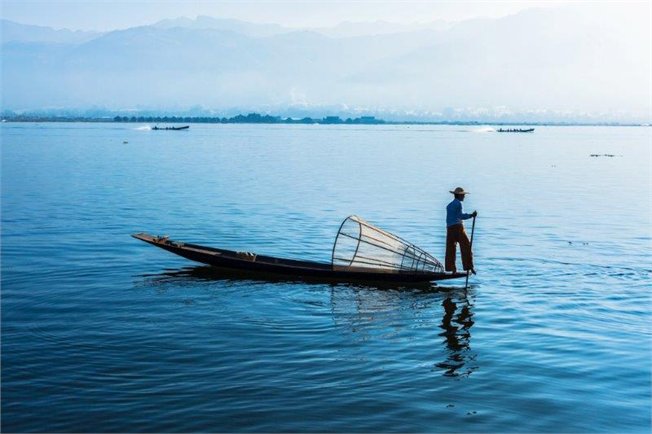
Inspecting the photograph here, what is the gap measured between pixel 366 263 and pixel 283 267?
8.35ft

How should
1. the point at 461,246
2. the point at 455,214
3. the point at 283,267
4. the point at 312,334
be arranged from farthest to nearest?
1. the point at 283,267
2. the point at 461,246
3. the point at 455,214
4. the point at 312,334

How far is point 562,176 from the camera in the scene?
2820 inches

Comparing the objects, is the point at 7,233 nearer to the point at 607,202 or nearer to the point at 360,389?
the point at 360,389

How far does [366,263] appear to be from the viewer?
73.2 feet

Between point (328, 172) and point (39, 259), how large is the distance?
47.9 meters

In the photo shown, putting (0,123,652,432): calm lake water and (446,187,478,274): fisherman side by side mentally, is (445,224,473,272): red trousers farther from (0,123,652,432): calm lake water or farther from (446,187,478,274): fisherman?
(0,123,652,432): calm lake water

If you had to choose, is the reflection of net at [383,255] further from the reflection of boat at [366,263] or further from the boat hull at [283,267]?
the boat hull at [283,267]

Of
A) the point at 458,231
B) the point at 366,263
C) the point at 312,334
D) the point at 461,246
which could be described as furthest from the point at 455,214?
the point at 312,334

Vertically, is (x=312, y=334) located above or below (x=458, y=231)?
below

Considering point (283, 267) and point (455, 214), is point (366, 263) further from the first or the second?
point (455, 214)

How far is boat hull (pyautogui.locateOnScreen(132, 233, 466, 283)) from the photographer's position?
71.4ft

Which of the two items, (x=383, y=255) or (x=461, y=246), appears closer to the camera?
(x=461, y=246)

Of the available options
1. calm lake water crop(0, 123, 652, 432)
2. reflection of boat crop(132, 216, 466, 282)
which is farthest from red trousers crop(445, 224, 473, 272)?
calm lake water crop(0, 123, 652, 432)

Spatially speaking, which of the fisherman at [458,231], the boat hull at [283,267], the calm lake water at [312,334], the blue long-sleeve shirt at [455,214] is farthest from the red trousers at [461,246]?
the calm lake water at [312,334]
